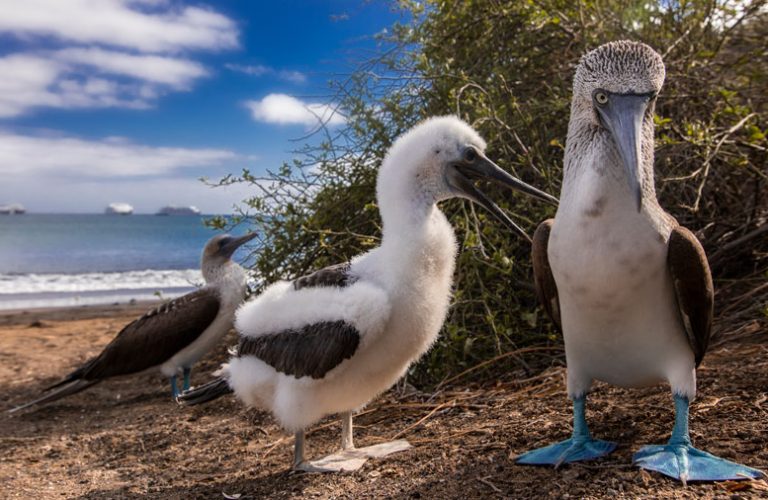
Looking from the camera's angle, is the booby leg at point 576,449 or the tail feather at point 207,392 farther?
the tail feather at point 207,392

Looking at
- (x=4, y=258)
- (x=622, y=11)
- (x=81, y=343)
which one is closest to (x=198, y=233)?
(x=4, y=258)

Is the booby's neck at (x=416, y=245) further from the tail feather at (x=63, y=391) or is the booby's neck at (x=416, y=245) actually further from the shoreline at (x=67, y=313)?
the shoreline at (x=67, y=313)

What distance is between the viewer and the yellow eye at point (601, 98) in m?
2.42

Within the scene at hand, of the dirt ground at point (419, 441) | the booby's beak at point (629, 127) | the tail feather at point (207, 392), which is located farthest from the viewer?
the tail feather at point (207, 392)

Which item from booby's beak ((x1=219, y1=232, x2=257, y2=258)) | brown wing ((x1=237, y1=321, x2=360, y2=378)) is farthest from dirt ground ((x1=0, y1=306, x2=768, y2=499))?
booby's beak ((x1=219, y1=232, x2=257, y2=258))

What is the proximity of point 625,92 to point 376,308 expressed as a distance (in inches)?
49.6

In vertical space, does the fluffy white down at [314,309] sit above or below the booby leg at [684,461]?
above

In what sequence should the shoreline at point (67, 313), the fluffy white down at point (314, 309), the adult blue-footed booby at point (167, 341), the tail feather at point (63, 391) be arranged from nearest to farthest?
the fluffy white down at point (314, 309) → the tail feather at point (63, 391) → the adult blue-footed booby at point (167, 341) → the shoreline at point (67, 313)

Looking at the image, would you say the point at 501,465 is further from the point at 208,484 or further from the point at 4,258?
the point at 4,258

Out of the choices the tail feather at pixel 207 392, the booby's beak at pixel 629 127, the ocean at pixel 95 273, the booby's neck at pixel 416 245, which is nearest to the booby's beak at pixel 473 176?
the booby's neck at pixel 416 245

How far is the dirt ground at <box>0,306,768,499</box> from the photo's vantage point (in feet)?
8.25

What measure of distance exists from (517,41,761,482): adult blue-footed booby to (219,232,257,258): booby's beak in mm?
4075

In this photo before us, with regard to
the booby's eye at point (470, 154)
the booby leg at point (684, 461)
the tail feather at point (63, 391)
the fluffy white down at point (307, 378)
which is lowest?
the tail feather at point (63, 391)

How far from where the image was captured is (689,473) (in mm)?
2293
